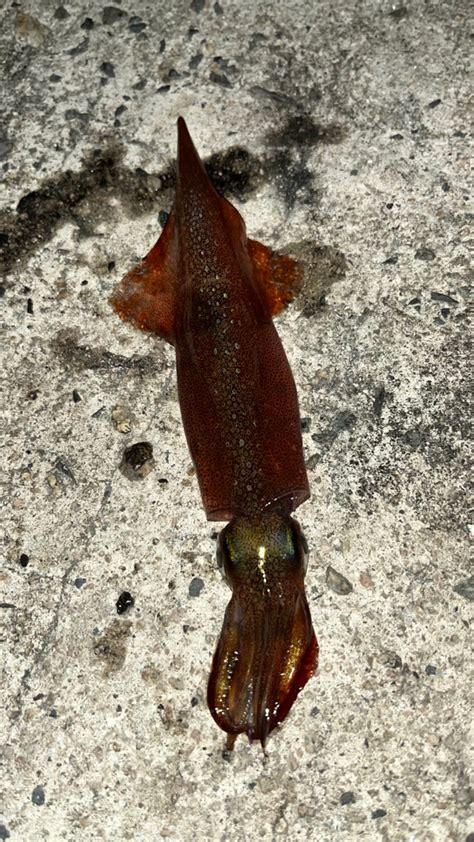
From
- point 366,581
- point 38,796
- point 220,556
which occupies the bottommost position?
point 38,796

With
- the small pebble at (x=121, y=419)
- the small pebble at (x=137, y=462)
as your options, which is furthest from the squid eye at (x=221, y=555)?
the small pebble at (x=121, y=419)

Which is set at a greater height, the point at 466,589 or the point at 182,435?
the point at 182,435

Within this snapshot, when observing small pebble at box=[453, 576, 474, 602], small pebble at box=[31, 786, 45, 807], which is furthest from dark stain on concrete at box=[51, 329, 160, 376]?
small pebble at box=[31, 786, 45, 807]

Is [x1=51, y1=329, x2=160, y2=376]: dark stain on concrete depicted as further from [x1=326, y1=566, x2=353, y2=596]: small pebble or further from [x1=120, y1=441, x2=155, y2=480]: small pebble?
[x1=326, y1=566, x2=353, y2=596]: small pebble

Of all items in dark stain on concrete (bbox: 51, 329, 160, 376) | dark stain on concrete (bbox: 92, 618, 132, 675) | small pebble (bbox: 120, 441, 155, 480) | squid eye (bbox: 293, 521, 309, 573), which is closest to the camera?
squid eye (bbox: 293, 521, 309, 573)

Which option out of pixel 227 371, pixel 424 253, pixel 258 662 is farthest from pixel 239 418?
pixel 424 253

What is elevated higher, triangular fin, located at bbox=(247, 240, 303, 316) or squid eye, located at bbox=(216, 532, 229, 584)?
triangular fin, located at bbox=(247, 240, 303, 316)

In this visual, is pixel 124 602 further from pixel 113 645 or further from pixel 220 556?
pixel 220 556
